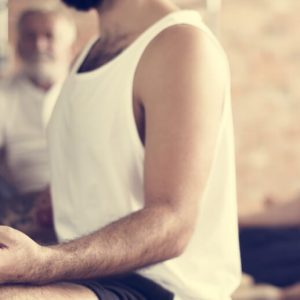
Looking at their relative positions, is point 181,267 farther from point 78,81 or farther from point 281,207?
point 281,207

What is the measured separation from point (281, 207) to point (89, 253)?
1596 millimetres

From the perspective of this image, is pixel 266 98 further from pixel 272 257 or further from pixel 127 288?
pixel 127 288

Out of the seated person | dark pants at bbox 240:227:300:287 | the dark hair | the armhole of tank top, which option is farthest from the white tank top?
the seated person

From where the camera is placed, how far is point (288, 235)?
6.31 feet

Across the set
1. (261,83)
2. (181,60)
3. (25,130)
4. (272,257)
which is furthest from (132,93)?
(261,83)

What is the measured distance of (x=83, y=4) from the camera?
1166 mm

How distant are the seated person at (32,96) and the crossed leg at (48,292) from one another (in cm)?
139

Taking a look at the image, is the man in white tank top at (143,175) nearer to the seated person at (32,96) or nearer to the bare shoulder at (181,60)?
the bare shoulder at (181,60)

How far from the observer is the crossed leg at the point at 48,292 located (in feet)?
2.33

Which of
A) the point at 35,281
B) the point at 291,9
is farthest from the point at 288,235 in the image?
the point at 35,281

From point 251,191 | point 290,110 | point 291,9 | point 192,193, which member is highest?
point 192,193

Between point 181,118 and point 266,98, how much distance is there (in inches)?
64.5

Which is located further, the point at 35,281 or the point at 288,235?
the point at 288,235

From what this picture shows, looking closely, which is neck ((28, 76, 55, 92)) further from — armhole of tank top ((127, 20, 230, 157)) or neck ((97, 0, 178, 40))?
armhole of tank top ((127, 20, 230, 157))
